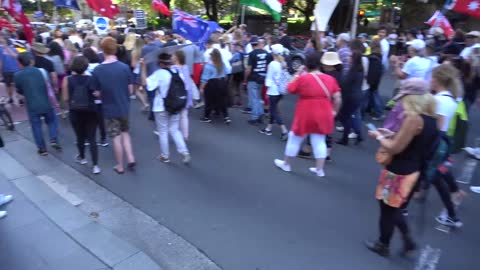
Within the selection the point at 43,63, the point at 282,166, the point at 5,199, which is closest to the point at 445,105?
the point at 282,166

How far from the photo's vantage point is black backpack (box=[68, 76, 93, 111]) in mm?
5402

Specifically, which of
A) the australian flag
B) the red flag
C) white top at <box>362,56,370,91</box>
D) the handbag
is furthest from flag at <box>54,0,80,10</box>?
the handbag

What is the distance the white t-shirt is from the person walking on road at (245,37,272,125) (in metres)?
3.80

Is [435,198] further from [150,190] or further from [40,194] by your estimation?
[40,194]

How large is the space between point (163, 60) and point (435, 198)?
13.2 ft

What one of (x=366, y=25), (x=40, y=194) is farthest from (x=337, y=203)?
(x=366, y=25)

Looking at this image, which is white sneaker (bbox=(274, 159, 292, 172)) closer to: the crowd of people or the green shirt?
the crowd of people

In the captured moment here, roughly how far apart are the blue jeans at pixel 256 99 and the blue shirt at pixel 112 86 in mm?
2953

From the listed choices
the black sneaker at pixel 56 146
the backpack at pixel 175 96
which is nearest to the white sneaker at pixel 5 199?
the black sneaker at pixel 56 146

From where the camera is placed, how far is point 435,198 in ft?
16.3

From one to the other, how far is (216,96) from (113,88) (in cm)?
291

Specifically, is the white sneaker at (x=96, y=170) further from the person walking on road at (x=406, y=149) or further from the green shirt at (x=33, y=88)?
the person walking on road at (x=406, y=149)

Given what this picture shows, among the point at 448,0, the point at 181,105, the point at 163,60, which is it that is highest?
the point at 448,0

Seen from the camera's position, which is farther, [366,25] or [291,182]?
[366,25]
